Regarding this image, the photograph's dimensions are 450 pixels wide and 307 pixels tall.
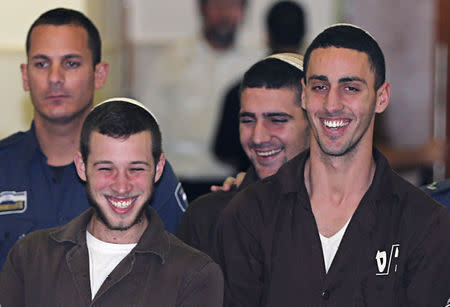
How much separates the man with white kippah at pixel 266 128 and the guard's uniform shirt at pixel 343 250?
0.36 metres

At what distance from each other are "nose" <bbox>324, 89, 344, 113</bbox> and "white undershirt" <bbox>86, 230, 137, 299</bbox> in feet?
2.35

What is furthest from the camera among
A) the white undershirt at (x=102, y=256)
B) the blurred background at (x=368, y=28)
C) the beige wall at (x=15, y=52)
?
the blurred background at (x=368, y=28)

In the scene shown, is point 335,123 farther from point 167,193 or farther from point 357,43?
point 167,193

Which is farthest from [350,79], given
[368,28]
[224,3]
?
[368,28]

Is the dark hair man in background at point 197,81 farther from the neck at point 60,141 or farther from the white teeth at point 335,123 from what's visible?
the white teeth at point 335,123

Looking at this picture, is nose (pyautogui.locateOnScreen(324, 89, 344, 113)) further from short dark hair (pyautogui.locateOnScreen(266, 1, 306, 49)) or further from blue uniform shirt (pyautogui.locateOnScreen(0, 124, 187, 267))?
short dark hair (pyautogui.locateOnScreen(266, 1, 306, 49))

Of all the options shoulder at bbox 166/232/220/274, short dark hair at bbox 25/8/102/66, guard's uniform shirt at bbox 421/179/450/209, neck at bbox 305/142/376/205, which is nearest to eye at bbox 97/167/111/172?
shoulder at bbox 166/232/220/274

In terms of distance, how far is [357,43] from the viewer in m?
2.89

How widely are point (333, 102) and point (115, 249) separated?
0.79 metres

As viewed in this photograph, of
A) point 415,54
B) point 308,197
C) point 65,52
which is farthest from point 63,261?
point 415,54

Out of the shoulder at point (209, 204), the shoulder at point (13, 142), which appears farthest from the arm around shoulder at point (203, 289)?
the shoulder at point (13, 142)

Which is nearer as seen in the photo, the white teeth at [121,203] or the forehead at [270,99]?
the white teeth at [121,203]

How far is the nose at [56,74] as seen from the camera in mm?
3441

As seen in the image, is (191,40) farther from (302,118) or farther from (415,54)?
(302,118)
